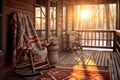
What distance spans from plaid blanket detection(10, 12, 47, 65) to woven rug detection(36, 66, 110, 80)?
0.54m

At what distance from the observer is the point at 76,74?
15.4 ft

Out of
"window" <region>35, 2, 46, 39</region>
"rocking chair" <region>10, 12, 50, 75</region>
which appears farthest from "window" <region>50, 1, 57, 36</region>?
"rocking chair" <region>10, 12, 50, 75</region>

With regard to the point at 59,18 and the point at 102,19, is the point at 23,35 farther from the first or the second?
the point at 102,19

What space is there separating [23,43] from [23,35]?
0.58 ft

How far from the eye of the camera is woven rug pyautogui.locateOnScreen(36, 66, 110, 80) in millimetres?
4352

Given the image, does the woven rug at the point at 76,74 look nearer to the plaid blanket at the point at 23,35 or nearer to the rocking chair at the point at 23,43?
the rocking chair at the point at 23,43

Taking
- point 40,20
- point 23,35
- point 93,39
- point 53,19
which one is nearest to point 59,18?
point 53,19

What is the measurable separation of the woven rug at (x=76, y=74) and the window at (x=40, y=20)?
4.66 feet

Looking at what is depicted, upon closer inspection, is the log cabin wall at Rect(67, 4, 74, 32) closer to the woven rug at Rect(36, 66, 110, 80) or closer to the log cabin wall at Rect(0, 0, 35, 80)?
the woven rug at Rect(36, 66, 110, 80)

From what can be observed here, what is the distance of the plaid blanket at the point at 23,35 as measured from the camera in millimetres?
4336

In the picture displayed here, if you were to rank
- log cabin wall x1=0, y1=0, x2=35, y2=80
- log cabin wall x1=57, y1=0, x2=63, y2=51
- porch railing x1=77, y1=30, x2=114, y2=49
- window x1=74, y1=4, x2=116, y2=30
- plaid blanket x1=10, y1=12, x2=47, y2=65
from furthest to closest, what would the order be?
window x1=74, y1=4, x2=116, y2=30 < porch railing x1=77, y1=30, x2=114, y2=49 < log cabin wall x1=57, y1=0, x2=63, y2=51 < plaid blanket x1=10, y1=12, x2=47, y2=65 < log cabin wall x1=0, y1=0, x2=35, y2=80

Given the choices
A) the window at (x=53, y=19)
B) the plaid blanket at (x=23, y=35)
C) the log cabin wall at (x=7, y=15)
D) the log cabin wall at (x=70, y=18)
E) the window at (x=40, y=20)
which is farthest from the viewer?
the log cabin wall at (x=70, y=18)

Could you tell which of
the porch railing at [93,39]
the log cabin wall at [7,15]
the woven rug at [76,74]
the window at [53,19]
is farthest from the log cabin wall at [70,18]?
the log cabin wall at [7,15]

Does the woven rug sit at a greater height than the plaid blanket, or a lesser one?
lesser
